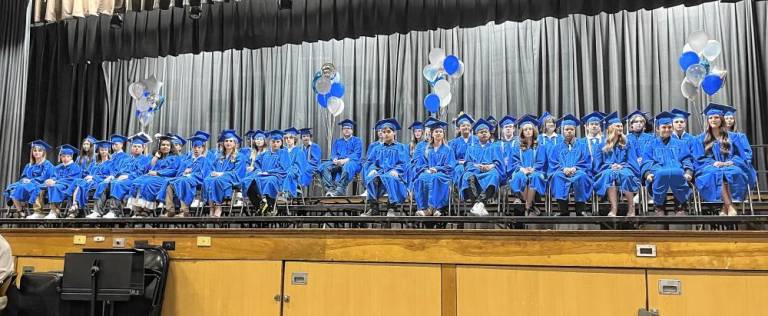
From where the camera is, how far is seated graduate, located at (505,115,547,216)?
6.26m

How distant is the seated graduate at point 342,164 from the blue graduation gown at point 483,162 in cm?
172

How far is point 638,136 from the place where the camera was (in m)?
6.29

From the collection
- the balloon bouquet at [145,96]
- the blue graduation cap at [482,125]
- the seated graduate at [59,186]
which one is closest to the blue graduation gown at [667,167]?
the blue graduation cap at [482,125]

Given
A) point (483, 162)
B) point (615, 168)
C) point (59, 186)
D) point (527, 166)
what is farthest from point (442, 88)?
point (59, 186)

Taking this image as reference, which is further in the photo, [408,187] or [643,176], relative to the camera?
[408,187]

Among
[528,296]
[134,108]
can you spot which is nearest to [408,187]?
[528,296]

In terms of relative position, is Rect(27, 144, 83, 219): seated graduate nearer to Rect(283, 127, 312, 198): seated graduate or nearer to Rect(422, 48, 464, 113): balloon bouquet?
Rect(283, 127, 312, 198): seated graduate

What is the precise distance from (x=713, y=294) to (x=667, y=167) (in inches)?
59.2

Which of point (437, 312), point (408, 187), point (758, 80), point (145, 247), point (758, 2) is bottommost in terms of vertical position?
point (437, 312)

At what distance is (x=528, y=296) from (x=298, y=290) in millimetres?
1809

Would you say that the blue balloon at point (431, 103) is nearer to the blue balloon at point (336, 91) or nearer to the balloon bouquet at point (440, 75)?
the balloon bouquet at point (440, 75)

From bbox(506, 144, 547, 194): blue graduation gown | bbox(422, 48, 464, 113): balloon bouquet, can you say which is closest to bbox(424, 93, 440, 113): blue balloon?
bbox(422, 48, 464, 113): balloon bouquet

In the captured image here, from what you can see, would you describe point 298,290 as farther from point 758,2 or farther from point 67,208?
point 758,2

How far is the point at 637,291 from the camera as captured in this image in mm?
4703
